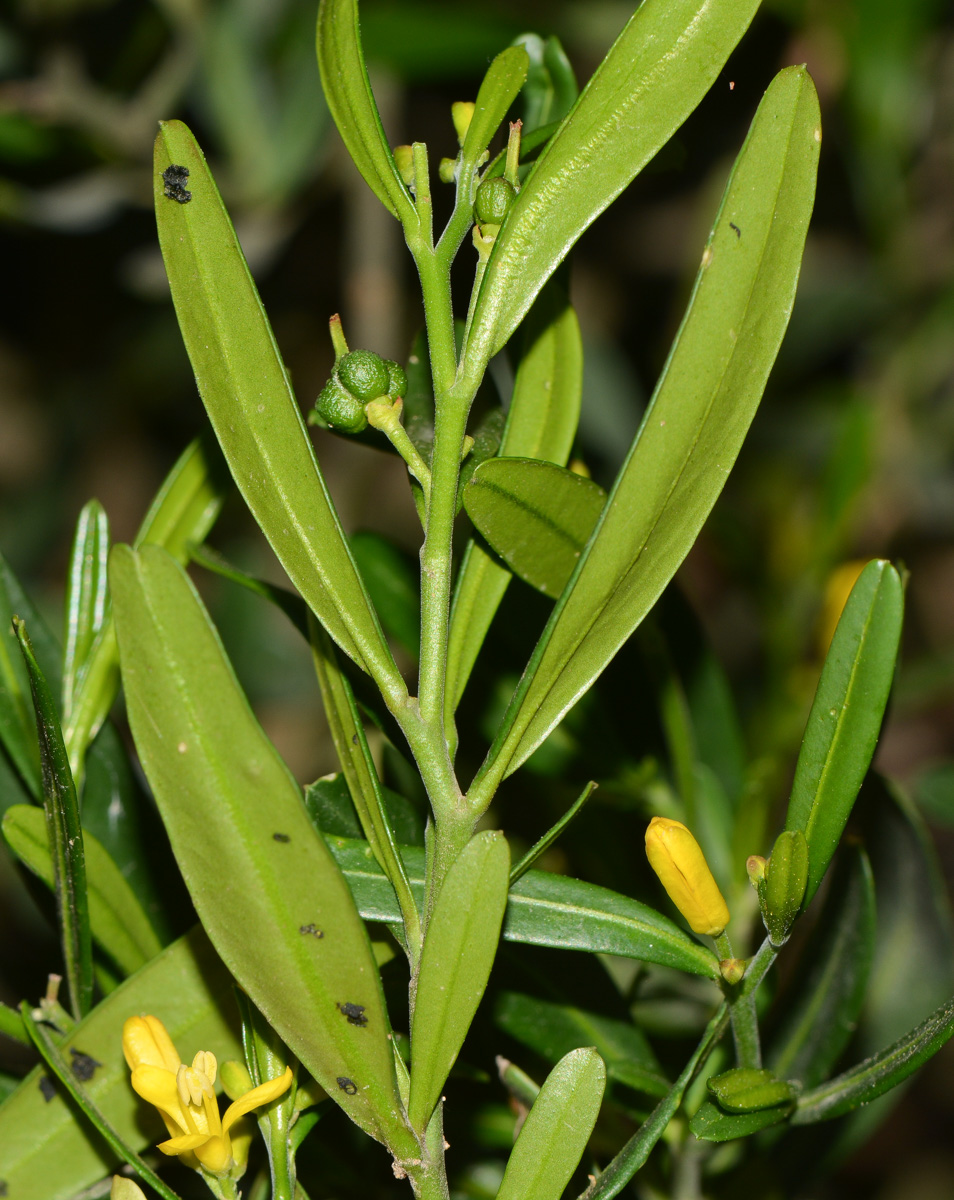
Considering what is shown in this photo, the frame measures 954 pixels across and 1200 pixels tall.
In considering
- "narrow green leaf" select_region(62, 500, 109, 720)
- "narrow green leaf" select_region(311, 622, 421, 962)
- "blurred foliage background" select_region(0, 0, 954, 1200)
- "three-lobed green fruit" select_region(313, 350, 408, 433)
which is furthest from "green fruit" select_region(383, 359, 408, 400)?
"blurred foliage background" select_region(0, 0, 954, 1200)

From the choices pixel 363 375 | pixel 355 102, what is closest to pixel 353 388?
pixel 363 375

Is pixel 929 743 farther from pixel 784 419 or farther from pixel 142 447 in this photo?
pixel 142 447

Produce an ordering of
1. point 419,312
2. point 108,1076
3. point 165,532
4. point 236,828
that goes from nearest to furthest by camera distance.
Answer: point 236,828 → point 108,1076 → point 165,532 → point 419,312

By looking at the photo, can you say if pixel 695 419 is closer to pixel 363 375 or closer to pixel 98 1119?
pixel 363 375

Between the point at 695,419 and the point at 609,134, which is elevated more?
the point at 609,134

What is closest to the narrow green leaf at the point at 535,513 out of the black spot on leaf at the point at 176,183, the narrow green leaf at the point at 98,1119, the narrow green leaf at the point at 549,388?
the narrow green leaf at the point at 549,388

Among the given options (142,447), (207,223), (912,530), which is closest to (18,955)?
(142,447)

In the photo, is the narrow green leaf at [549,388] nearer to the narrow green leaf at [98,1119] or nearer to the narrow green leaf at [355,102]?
the narrow green leaf at [355,102]
